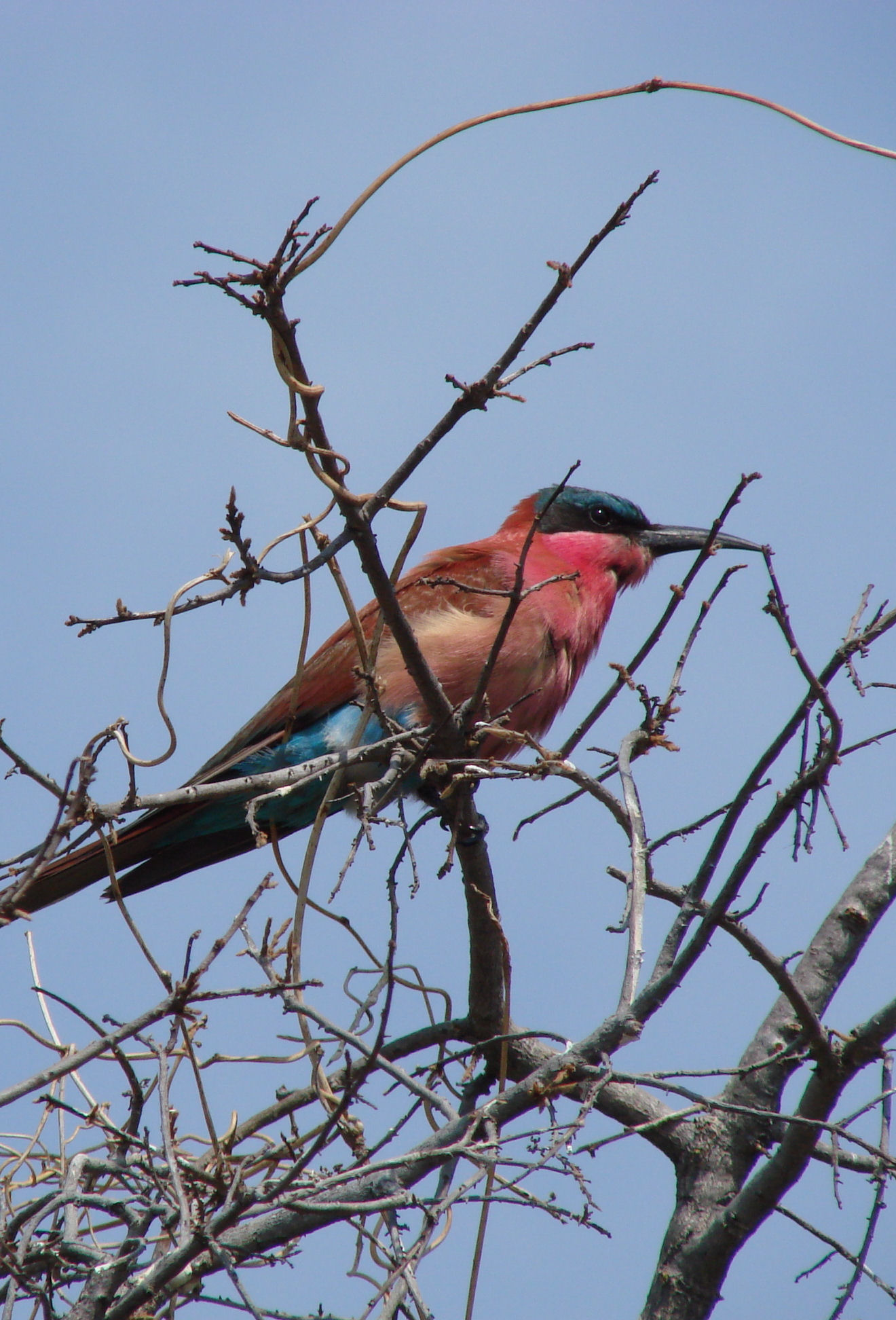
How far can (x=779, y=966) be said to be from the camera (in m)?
2.35

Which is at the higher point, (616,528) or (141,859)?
Result: (616,528)

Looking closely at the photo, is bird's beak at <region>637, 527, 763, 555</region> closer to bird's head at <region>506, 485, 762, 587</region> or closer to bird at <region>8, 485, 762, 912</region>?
bird's head at <region>506, 485, 762, 587</region>

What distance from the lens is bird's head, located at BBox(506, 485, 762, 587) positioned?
16.0 feet

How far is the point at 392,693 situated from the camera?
3854mm

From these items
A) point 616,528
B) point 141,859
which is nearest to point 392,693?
point 141,859

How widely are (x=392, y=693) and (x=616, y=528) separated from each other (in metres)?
1.58

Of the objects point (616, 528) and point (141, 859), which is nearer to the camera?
point (141, 859)

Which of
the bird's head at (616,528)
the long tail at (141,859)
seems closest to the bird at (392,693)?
the long tail at (141,859)

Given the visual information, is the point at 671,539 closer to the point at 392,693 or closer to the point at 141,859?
the point at 392,693

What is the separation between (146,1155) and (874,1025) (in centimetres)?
150

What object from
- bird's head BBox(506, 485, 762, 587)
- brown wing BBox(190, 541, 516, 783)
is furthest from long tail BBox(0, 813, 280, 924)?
bird's head BBox(506, 485, 762, 587)

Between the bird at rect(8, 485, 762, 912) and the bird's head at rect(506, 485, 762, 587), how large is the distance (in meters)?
0.34

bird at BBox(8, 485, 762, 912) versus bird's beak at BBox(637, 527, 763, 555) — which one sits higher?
bird's beak at BBox(637, 527, 763, 555)

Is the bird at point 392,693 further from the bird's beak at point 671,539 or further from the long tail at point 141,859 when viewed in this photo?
the bird's beak at point 671,539
